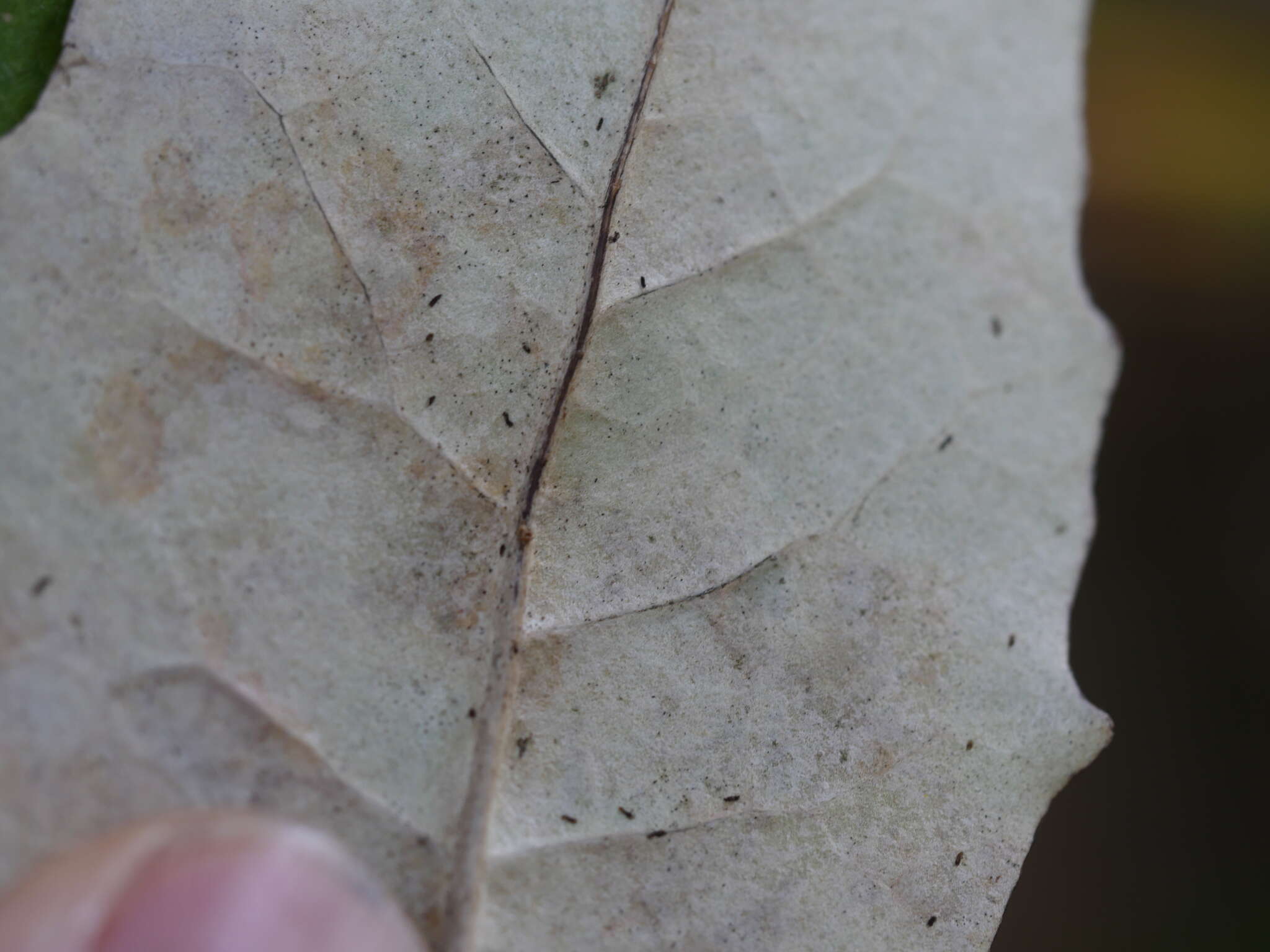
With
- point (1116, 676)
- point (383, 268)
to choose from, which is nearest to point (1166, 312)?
point (1116, 676)

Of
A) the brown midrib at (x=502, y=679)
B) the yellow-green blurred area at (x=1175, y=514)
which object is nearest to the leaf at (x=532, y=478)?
the brown midrib at (x=502, y=679)

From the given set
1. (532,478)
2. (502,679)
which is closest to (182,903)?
(502,679)

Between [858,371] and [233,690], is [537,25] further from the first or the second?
[233,690]

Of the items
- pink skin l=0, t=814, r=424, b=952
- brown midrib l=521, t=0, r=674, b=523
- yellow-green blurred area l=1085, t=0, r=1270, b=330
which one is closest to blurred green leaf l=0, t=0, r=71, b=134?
brown midrib l=521, t=0, r=674, b=523

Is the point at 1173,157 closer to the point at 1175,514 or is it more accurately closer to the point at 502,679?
the point at 1175,514

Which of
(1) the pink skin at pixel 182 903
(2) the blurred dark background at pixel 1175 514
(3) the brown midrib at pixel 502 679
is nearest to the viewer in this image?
(1) the pink skin at pixel 182 903

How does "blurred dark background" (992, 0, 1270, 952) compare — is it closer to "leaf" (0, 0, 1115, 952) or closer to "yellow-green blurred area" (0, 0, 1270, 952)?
"yellow-green blurred area" (0, 0, 1270, 952)

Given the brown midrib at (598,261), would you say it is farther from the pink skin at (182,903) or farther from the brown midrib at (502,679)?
the pink skin at (182,903)

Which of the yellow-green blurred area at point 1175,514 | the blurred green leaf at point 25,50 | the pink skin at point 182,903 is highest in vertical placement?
the blurred green leaf at point 25,50
